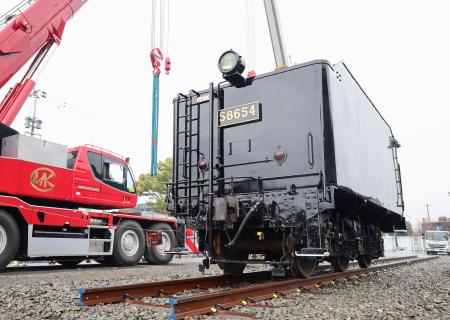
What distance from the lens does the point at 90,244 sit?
9359 mm

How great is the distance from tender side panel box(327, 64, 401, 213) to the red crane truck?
20.5 ft

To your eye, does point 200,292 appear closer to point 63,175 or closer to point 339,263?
point 339,263

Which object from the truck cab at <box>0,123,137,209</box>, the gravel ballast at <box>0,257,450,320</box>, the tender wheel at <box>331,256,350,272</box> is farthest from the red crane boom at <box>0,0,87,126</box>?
the tender wheel at <box>331,256,350,272</box>

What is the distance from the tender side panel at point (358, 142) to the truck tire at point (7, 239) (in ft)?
20.9

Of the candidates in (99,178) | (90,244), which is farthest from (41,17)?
(90,244)

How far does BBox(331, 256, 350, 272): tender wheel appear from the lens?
6488 mm

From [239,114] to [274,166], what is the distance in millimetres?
905

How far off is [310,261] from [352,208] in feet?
4.08

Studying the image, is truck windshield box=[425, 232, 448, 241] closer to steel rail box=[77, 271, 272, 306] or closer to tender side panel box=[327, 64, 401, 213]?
tender side panel box=[327, 64, 401, 213]

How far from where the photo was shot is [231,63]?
209 inches

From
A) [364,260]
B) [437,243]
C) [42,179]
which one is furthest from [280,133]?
[437,243]

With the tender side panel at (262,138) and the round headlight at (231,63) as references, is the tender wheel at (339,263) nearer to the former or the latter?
the tender side panel at (262,138)

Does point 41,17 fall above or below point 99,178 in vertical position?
above

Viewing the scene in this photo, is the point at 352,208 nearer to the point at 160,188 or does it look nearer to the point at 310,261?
the point at 310,261
